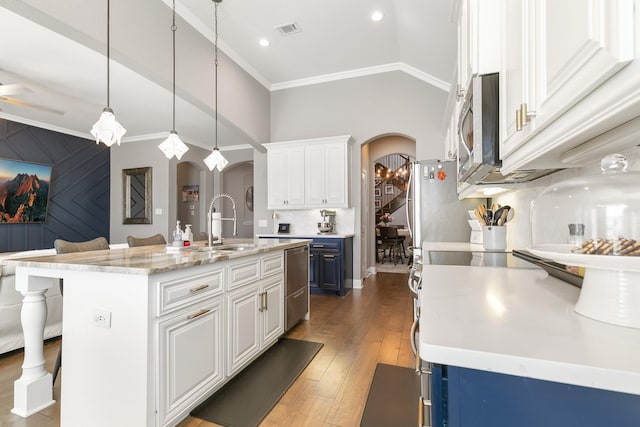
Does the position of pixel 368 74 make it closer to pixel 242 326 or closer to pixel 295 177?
pixel 295 177

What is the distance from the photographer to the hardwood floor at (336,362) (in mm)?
1670

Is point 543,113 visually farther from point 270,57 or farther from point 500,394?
point 270,57

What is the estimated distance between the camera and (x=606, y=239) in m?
0.71

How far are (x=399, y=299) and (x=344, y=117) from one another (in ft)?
9.90

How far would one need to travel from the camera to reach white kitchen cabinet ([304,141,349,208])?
15.3 feet

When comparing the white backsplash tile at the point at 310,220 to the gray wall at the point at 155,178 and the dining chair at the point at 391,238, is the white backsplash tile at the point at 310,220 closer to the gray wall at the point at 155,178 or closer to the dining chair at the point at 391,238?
the gray wall at the point at 155,178

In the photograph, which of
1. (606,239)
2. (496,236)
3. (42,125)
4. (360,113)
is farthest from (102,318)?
(42,125)

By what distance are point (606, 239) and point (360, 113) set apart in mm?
4566

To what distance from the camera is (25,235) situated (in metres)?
5.20

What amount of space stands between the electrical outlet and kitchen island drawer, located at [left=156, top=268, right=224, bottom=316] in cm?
26

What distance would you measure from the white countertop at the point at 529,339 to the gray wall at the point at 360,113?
13.1ft

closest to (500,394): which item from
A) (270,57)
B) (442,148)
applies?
(442,148)

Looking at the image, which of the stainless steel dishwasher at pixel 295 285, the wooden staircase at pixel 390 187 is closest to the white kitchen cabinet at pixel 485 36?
the stainless steel dishwasher at pixel 295 285

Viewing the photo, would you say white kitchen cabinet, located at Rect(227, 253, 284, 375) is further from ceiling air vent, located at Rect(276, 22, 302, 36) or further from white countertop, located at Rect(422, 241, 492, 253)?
ceiling air vent, located at Rect(276, 22, 302, 36)
